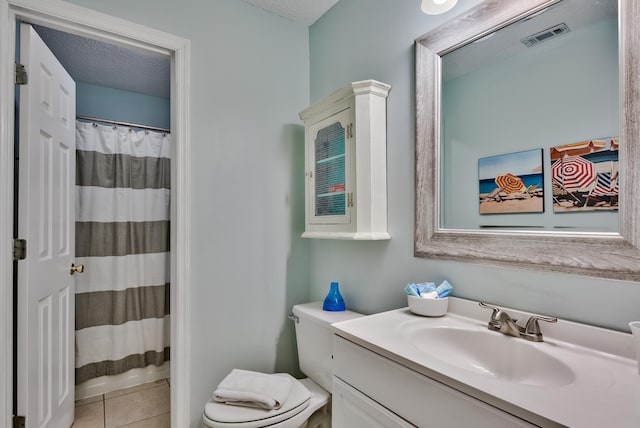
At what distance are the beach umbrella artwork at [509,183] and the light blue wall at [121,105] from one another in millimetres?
2701

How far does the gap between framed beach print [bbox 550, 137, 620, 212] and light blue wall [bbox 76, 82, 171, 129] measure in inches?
113

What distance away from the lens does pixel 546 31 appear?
3.32ft

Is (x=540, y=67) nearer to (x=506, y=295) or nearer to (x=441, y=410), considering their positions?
(x=506, y=295)

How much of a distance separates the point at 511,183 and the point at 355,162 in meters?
0.62

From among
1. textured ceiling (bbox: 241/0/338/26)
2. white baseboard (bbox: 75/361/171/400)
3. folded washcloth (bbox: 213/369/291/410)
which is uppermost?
textured ceiling (bbox: 241/0/338/26)

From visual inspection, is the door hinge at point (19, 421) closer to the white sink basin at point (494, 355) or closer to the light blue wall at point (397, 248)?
the light blue wall at point (397, 248)

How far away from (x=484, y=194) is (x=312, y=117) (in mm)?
947

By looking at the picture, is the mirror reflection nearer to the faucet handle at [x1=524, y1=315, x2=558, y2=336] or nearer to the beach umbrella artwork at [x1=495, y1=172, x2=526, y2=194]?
the beach umbrella artwork at [x1=495, y1=172, x2=526, y2=194]

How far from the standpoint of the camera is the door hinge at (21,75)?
4.52 ft

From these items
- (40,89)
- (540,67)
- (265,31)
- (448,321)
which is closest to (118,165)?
(40,89)

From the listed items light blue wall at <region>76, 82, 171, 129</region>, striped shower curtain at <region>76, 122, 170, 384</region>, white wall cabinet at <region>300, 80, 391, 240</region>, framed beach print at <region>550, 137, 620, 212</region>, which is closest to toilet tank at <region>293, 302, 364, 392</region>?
white wall cabinet at <region>300, 80, 391, 240</region>

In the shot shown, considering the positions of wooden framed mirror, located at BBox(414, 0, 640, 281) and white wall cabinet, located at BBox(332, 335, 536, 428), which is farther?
wooden framed mirror, located at BBox(414, 0, 640, 281)

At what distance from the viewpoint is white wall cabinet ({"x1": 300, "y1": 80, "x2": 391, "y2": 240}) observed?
1.46m

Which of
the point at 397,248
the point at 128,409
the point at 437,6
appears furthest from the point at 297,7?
the point at 128,409
